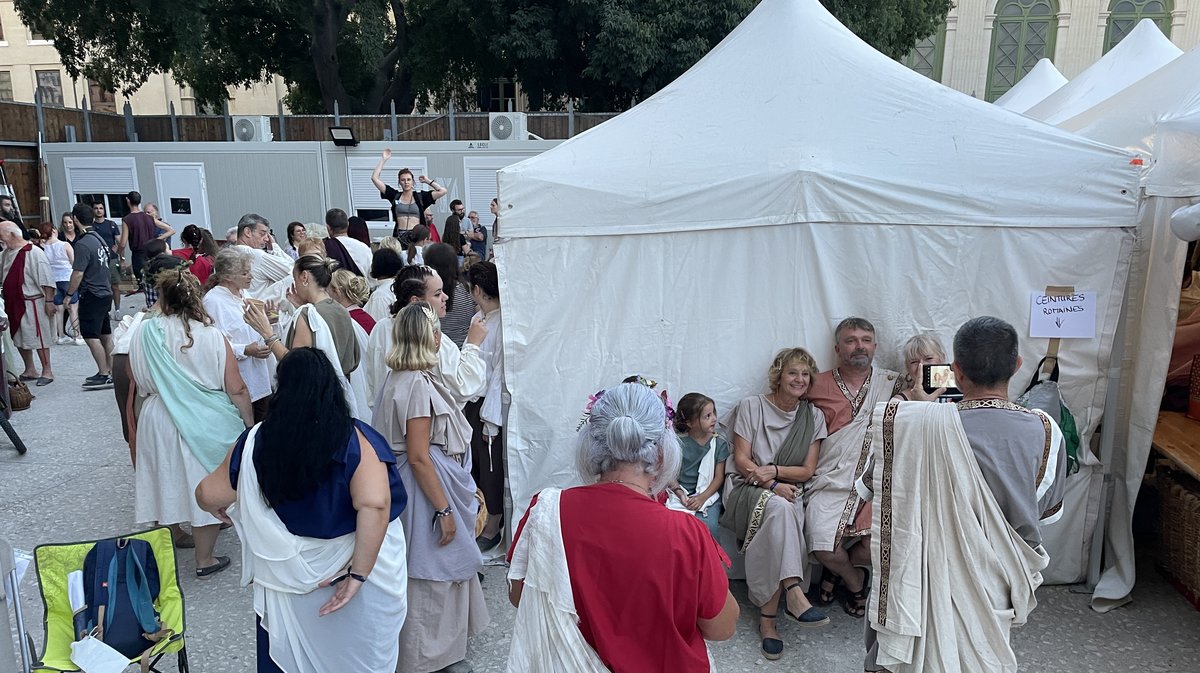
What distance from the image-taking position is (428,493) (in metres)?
2.98

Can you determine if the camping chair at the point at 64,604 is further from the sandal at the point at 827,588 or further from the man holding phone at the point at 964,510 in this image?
the sandal at the point at 827,588

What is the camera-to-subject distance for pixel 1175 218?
10.5ft

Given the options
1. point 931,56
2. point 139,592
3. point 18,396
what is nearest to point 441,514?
point 139,592

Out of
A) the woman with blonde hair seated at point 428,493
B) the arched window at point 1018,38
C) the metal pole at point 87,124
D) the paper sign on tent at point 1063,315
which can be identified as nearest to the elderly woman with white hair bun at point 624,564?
the woman with blonde hair seated at point 428,493

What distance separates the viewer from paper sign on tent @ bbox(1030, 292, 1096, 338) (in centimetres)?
374

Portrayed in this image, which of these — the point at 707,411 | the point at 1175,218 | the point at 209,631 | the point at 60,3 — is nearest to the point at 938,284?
the point at 1175,218

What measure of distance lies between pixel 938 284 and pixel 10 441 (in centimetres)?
675

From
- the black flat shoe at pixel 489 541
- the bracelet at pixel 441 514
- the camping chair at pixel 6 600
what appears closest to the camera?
the camping chair at pixel 6 600

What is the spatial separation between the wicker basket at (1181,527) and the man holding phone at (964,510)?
5.91 feet

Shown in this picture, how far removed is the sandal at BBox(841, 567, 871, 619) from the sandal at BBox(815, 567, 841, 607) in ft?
0.28

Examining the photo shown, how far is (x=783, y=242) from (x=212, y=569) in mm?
3461

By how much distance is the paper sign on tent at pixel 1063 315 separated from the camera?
12.3 ft

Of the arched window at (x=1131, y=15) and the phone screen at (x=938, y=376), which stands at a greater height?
the arched window at (x=1131, y=15)

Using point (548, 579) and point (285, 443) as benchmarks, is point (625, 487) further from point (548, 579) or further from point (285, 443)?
point (285, 443)
